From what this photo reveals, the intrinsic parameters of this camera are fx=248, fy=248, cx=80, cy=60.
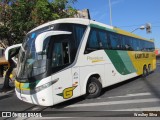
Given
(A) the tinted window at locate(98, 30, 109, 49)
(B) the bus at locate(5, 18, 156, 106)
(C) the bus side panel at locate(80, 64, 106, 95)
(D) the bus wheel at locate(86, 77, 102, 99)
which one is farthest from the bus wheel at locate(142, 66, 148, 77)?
(D) the bus wheel at locate(86, 77, 102, 99)

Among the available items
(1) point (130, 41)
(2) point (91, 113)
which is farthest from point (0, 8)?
(2) point (91, 113)

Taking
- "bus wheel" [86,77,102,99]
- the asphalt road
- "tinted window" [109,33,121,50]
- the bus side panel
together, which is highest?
"tinted window" [109,33,121,50]

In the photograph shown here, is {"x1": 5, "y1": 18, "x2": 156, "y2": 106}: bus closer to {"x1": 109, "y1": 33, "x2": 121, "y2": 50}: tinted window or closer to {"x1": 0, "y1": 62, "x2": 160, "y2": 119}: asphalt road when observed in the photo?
{"x1": 109, "y1": 33, "x2": 121, "y2": 50}: tinted window

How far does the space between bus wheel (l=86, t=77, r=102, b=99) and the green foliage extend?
7.25m

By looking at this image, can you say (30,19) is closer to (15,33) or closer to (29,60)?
(15,33)

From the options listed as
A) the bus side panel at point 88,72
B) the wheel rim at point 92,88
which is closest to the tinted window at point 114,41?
the bus side panel at point 88,72

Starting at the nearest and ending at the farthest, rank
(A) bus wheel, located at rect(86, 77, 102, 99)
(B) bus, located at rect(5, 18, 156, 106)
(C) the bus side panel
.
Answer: (B) bus, located at rect(5, 18, 156, 106) < (C) the bus side panel < (A) bus wheel, located at rect(86, 77, 102, 99)

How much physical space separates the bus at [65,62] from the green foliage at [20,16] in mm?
5677

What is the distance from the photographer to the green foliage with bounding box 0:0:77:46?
1569 centimetres

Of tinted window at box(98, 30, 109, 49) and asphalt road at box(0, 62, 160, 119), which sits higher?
tinted window at box(98, 30, 109, 49)

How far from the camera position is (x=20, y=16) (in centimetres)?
1580

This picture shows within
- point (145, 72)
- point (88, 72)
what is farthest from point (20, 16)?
point (145, 72)

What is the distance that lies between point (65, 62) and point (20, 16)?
8475 millimetres

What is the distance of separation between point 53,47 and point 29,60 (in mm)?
965
